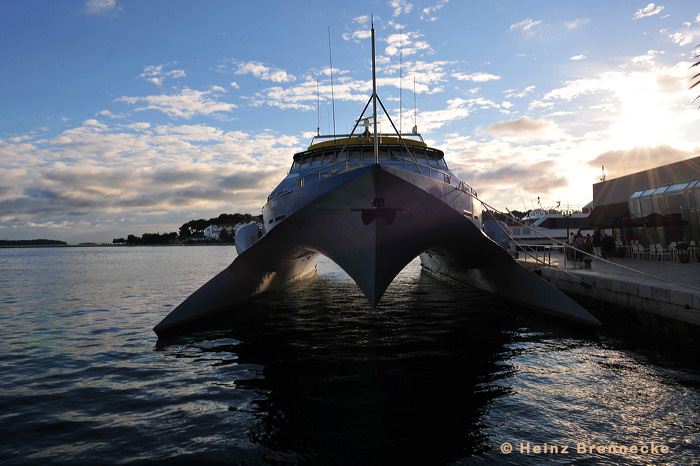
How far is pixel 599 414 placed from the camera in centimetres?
557

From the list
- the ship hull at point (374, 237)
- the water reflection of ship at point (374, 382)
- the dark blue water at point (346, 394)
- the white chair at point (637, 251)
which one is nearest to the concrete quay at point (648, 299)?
the dark blue water at point (346, 394)

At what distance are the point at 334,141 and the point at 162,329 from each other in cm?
883

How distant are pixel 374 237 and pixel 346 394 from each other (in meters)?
4.30

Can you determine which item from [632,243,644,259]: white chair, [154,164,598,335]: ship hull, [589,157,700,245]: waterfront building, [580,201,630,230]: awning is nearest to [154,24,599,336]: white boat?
[154,164,598,335]: ship hull

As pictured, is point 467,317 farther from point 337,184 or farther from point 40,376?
point 40,376

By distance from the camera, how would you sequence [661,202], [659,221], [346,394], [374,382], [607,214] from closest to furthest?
[346,394] → [374,382] → [659,221] → [661,202] → [607,214]

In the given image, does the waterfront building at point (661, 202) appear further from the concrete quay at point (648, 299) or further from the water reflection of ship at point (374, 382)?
the water reflection of ship at point (374, 382)

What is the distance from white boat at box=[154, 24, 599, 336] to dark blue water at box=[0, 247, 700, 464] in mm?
1190

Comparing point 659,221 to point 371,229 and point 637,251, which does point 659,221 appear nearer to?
point 637,251

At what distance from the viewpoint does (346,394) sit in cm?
627

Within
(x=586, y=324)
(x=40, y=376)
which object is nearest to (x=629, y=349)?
(x=586, y=324)

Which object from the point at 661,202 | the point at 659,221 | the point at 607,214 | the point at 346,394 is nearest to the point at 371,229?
the point at 346,394

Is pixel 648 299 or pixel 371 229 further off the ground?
pixel 371 229

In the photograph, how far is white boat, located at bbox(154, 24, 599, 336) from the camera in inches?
375
